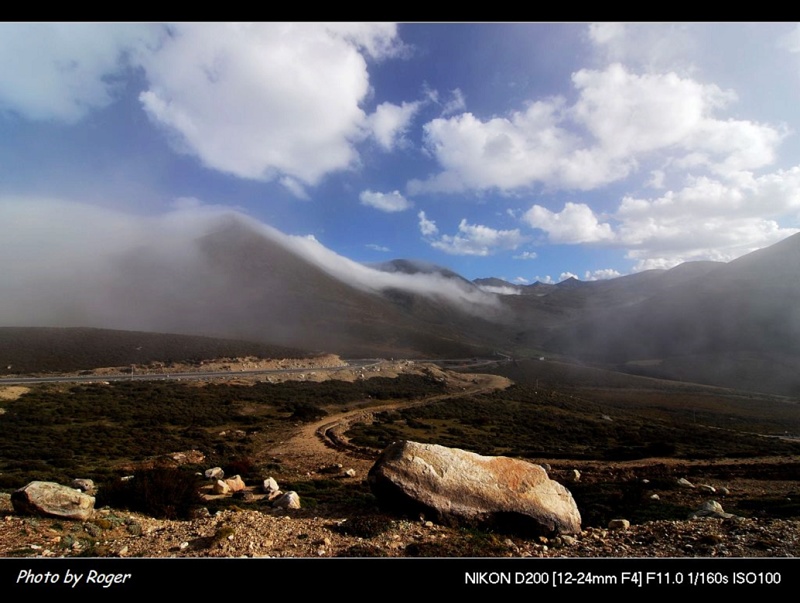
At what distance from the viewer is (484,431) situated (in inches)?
1324

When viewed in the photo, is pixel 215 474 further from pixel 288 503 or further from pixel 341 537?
pixel 341 537

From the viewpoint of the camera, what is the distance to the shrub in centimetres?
883

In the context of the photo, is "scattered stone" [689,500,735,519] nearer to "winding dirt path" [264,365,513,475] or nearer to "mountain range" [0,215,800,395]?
"winding dirt path" [264,365,513,475]

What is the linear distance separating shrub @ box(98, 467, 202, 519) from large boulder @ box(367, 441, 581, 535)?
476cm

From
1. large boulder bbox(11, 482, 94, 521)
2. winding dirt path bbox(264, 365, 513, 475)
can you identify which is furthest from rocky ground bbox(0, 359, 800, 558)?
winding dirt path bbox(264, 365, 513, 475)

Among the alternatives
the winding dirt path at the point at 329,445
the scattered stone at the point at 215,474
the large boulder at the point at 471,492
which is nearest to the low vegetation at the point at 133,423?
the scattered stone at the point at 215,474

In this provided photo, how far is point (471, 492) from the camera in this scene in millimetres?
8680

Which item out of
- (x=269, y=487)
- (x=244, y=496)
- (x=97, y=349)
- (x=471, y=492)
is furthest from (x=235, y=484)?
(x=97, y=349)

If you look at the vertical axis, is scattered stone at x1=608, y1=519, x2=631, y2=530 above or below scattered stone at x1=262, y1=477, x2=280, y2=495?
above

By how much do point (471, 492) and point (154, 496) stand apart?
7.59 metres

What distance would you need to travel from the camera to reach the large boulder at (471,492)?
841 centimetres
